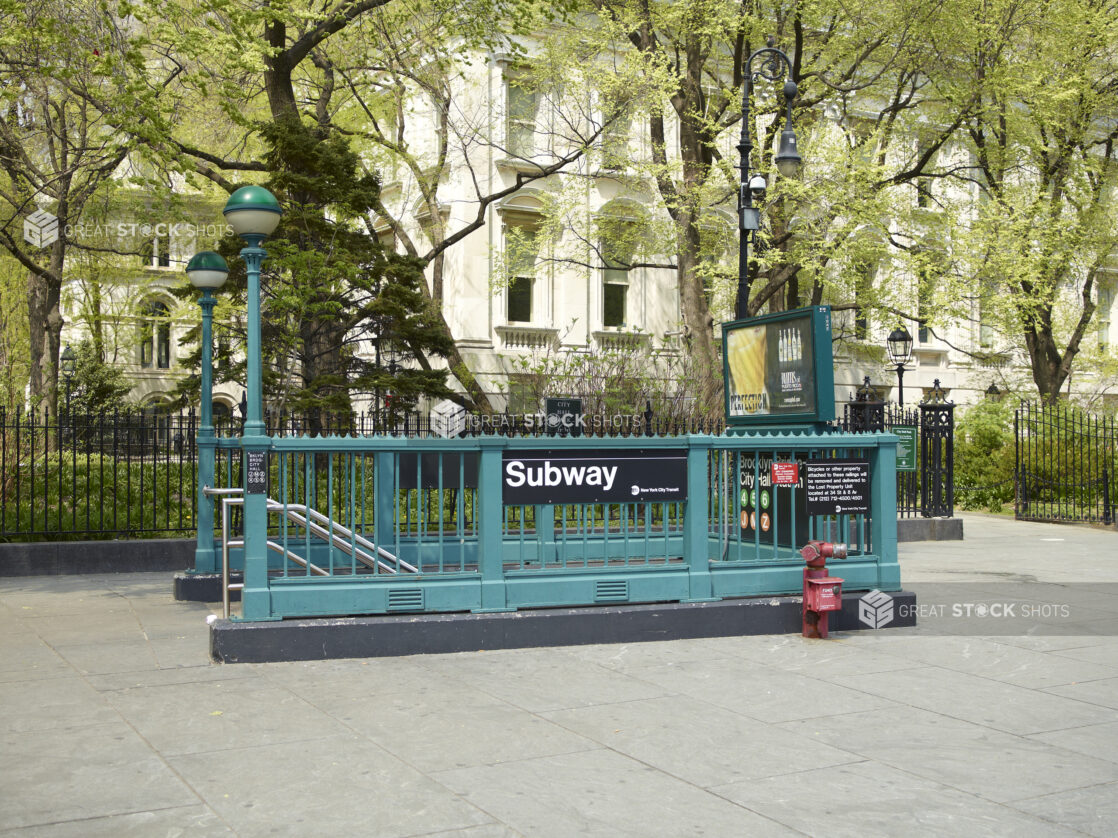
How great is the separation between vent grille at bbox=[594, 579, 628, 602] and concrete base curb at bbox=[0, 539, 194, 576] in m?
7.11

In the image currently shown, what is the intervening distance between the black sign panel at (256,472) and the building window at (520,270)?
20.5 metres

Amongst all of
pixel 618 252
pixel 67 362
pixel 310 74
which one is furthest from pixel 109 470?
pixel 67 362

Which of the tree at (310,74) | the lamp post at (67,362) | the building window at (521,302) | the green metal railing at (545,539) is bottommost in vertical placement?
the green metal railing at (545,539)

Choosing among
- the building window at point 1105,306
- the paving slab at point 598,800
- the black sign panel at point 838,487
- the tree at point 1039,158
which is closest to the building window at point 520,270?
the tree at point 1039,158

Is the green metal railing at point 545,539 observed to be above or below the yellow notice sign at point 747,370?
below

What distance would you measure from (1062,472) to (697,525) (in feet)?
53.8

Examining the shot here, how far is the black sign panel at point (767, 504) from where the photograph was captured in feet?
31.3

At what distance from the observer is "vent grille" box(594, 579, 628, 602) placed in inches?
353

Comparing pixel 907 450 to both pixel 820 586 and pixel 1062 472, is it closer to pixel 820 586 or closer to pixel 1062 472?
pixel 1062 472

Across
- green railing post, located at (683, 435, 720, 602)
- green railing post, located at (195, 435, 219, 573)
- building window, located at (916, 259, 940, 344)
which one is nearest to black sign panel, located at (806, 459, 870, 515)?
green railing post, located at (683, 435, 720, 602)

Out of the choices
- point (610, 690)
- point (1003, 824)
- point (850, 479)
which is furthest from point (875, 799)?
point (850, 479)

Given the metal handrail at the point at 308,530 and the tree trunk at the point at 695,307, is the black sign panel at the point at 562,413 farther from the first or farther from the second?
the metal handrail at the point at 308,530

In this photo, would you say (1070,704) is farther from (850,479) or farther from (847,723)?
(850,479)

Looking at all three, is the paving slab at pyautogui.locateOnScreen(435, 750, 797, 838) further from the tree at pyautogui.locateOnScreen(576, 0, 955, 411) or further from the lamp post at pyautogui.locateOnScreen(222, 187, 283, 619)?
the tree at pyautogui.locateOnScreen(576, 0, 955, 411)
